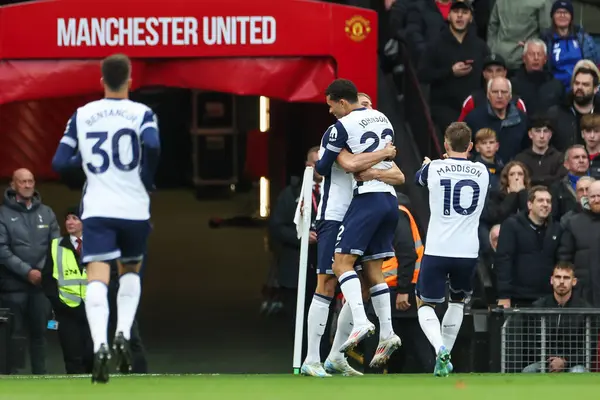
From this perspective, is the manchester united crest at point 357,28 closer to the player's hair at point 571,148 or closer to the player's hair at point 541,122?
the player's hair at point 541,122

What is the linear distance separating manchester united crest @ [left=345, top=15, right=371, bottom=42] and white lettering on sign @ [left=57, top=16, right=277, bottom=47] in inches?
25.1

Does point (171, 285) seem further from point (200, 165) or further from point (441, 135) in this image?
point (200, 165)

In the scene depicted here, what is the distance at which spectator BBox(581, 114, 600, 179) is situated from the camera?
15688 millimetres

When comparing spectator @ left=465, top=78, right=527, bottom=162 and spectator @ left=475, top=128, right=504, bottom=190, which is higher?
spectator @ left=465, top=78, right=527, bottom=162

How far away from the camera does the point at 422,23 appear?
58.4 feet

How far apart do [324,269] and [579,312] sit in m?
2.12

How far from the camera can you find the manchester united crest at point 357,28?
1480 centimetres

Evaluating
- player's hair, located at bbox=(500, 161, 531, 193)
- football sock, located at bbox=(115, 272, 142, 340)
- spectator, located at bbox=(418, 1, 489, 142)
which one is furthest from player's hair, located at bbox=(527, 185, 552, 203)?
football sock, located at bbox=(115, 272, 142, 340)

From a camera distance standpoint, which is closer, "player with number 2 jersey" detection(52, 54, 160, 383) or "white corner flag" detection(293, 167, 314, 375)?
"player with number 2 jersey" detection(52, 54, 160, 383)

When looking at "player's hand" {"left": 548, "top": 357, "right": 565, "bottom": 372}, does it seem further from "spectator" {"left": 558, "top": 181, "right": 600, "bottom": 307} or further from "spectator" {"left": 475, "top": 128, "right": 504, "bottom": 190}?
"spectator" {"left": 475, "top": 128, "right": 504, "bottom": 190}

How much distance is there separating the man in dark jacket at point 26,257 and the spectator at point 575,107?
4.71 metres

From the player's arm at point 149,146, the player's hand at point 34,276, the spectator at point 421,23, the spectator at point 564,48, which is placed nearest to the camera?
the player's arm at point 149,146

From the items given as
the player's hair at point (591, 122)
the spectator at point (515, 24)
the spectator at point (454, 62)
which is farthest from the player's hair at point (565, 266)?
the spectator at point (515, 24)

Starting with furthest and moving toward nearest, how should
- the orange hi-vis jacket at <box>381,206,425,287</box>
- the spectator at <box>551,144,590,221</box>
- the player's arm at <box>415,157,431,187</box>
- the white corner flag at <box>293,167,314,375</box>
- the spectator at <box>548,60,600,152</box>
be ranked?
the spectator at <box>548,60,600,152</box>
the spectator at <box>551,144,590,221</box>
the orange hi-vis jacket at <box>381,206,425,287</box>
the white corner flag at <box>293,167,314,375</box>
the player's arm at <box>415,157,431,187</box>
